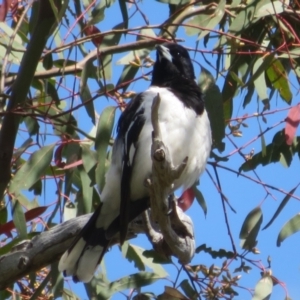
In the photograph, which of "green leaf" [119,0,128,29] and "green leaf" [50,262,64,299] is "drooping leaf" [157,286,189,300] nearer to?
"green leaf" [50,262,64,299]

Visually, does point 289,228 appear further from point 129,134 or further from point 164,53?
point 164,53

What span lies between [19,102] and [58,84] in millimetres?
303

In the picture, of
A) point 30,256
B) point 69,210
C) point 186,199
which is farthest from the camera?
point 69,210

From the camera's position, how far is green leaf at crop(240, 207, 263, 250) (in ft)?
9.75

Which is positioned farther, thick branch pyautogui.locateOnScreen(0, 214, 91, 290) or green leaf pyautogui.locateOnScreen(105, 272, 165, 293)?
green leaf pyautogui.locateOnScreen(105, 272, 165, 293)

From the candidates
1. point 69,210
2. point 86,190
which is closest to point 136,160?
point 86,190

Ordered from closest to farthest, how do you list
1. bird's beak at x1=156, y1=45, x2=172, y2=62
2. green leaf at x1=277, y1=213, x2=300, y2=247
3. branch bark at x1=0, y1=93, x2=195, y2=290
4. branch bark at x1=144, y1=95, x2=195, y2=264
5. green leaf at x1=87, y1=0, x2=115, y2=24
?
branch bark at x1=144, y1=95, x2=195, y2=264 → branch bark at x1=0, y1=93, x2=195, y2=290 → green leaf at x1=87, y1=0, x2=115, y2=24 → green leaf at x1=277, y1=213, x2=300, y2=247 → bird's beak at x1=156, y1=45, x2=172, y2=62

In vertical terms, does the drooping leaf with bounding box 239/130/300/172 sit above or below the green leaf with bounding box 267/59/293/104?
below

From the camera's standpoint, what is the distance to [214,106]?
9.55ft

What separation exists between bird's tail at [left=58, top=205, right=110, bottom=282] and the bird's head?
0.64 meters

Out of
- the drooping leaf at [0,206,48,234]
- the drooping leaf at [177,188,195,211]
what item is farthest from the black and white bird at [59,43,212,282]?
the drooping leaf at [0,206,48,234]

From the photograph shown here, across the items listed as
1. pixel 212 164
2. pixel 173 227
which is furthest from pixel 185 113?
pixel 173 227

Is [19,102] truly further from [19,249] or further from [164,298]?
[164,298]

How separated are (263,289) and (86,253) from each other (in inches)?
24.1
